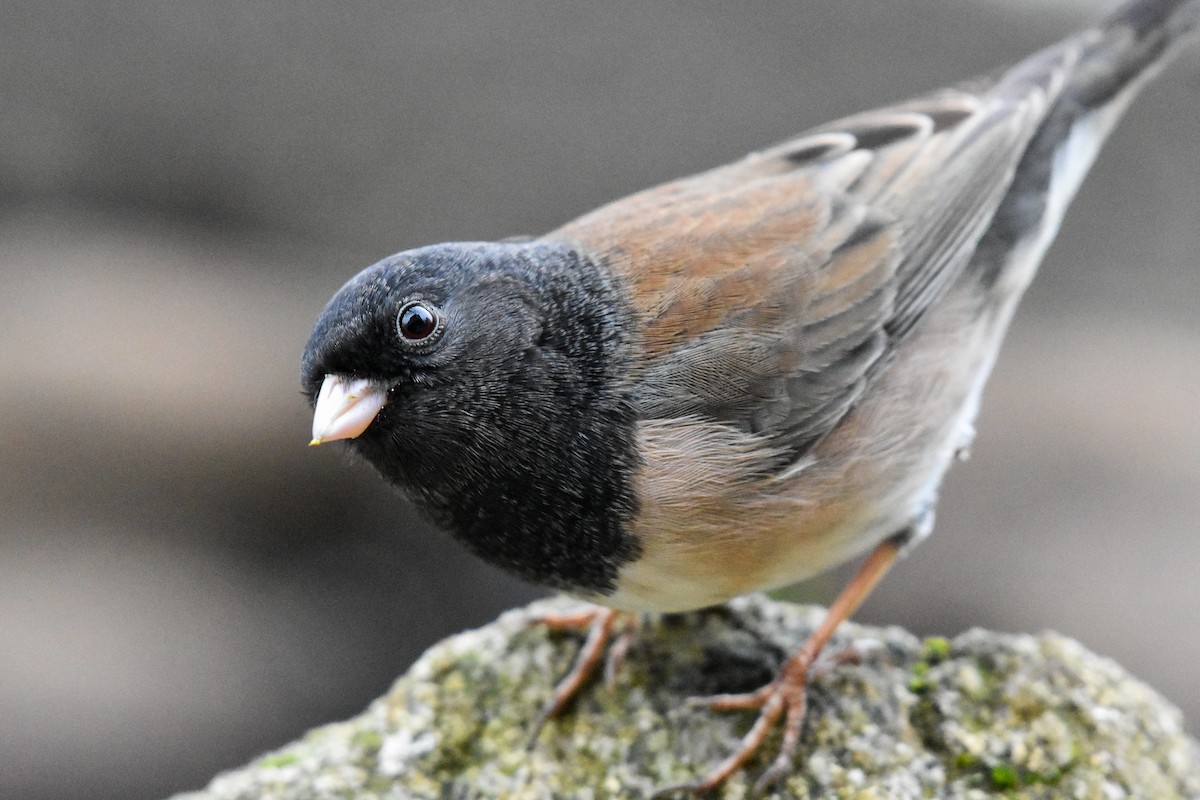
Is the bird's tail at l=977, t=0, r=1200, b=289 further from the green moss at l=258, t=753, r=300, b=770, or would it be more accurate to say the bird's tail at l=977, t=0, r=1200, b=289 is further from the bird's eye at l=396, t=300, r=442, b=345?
the green moss at l=258, t=753, r=300, b=770

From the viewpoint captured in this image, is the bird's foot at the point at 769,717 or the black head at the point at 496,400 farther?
the bird's foot at the point at 769,717

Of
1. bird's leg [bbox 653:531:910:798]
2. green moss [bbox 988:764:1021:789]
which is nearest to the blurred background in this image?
bird's leg [bbox 653:531:910:798]

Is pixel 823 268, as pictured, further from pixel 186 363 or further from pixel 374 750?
pixel 186 363

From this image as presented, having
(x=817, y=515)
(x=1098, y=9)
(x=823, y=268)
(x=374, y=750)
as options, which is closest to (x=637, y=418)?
(x=817, y=515)

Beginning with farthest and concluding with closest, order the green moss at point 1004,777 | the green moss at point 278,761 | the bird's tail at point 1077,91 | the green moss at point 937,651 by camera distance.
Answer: the bird's tail at point 1077,91 < the green moss at point 937,651 < the green moss at point 278,761 < the green moss at point 1004,777

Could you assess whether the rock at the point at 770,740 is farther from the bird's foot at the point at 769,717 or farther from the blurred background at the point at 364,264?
the blurred background at the point at 364,264

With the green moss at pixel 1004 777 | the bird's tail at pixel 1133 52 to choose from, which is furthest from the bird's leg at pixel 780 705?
the bird's tail at pixel 1133 52
